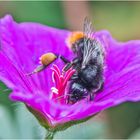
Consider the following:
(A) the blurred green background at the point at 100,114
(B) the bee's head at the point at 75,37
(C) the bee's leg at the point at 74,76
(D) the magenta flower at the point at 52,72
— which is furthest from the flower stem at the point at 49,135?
(A) the blurred green background at the point at 100,114

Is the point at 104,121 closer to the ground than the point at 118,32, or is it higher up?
closer to the ground

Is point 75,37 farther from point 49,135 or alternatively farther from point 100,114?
point 100,114

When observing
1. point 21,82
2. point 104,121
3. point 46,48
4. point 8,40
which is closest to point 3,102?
point 104,121

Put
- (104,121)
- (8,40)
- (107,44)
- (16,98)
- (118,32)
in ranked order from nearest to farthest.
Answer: (16,98), (8,40), (107,44), (104,121), (118,32)

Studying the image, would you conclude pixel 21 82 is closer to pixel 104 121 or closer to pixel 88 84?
pixel 88 84

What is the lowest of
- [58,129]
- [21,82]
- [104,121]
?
[104,121]

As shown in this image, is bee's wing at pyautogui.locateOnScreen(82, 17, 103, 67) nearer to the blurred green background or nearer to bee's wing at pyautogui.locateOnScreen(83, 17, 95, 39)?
bee's wing at pyautogui.locateOnScreen(83, 17, 95, 39)

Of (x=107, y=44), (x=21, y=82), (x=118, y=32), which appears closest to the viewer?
(x=21, y=82)

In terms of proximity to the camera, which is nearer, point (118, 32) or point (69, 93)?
point (69, 93)
